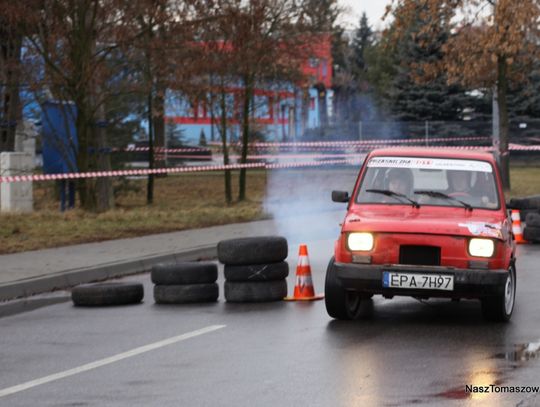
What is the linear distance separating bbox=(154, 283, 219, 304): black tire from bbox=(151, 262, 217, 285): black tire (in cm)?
5

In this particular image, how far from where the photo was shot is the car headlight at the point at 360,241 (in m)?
11.6

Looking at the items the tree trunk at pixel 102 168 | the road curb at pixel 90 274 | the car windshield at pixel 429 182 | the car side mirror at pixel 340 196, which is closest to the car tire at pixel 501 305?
the car windshield at pixel 429 182

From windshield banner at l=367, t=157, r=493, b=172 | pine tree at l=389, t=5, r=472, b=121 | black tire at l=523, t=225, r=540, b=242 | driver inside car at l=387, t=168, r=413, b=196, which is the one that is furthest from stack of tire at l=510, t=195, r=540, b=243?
pine tree at l=389, t=5, r=472, b=121

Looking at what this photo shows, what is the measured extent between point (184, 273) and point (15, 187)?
1396 cm

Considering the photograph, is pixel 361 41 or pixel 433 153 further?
pixel 361 41

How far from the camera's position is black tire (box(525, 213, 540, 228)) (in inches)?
824

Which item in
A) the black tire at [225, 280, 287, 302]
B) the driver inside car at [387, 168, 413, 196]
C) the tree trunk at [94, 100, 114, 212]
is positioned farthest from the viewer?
the tree trunk at [94, 100, 114, 212]

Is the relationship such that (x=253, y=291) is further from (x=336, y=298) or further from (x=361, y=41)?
(x=361, y=41)

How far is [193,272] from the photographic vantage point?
44.8 ft

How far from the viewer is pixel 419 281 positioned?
11.4 metres

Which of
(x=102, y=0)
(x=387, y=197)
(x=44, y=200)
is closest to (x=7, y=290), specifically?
(x=387, y=197)

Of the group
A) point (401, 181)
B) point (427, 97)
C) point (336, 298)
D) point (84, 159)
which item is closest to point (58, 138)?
point (84, 159)

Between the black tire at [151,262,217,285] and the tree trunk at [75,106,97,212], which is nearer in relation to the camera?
the black tire at [151,262,217,285]

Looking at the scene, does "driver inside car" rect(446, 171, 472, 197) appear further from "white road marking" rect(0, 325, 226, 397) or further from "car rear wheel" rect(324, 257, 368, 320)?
"white road marking" rect(0, 325, 226, 397)
